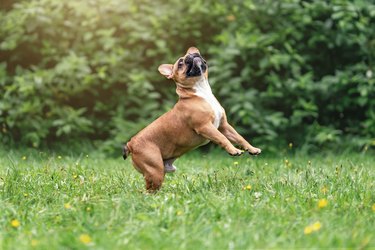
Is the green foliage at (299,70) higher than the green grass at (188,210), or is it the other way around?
the green grass at (188,210)

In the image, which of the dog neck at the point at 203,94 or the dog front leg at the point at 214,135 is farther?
the dog neck at the point at 203,94

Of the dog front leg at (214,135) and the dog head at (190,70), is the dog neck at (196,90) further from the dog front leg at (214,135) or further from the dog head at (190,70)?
the dog front leg at (214,135)

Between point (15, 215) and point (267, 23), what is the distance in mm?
5043

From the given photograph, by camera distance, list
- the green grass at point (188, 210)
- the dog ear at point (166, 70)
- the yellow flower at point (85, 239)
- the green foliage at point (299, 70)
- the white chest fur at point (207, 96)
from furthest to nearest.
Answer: the green foliage at point (299, 70)
the dog ear at point (166, 70)
the white chest fur at point (207, 96)
the green grass at point (188, 210)
the yellow flower at point (85, 239)

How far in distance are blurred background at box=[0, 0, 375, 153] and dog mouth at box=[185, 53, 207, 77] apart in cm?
295

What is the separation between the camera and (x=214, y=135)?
4.62 m

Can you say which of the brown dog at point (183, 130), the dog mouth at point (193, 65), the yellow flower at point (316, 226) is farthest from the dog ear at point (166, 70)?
the yellow flower at point (316, 226)

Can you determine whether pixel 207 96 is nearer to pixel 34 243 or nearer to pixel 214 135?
pixel 214 135

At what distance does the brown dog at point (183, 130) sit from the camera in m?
4.68

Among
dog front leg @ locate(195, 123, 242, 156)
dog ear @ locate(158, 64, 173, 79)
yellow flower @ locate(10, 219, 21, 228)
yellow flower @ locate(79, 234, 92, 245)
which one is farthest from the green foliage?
yellow flower @ locate(79, 234, 92, 245)

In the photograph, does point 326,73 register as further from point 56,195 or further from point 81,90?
point 56,195

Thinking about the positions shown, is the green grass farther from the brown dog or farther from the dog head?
the dog head

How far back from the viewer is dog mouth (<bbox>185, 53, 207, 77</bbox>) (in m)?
4.82

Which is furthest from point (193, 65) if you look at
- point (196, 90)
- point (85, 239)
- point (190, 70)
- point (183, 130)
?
point (85, 239)
